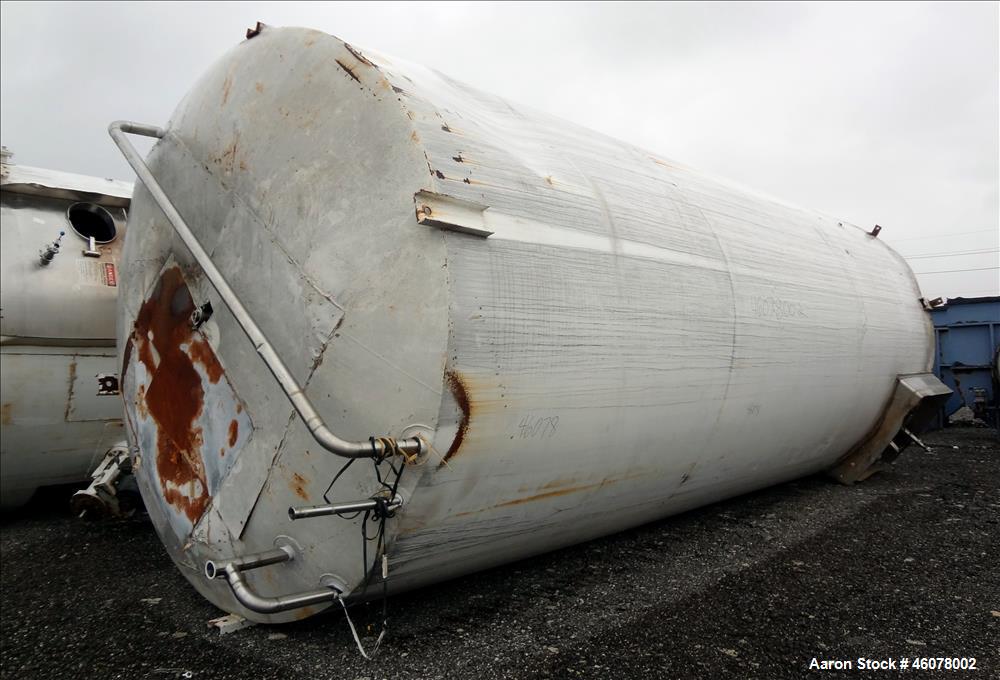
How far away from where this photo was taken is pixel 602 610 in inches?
114

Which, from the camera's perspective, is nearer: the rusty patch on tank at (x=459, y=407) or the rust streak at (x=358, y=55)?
the rusty patch on tank at (x=459, y=407)

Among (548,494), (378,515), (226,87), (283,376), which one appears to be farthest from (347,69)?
(548,494)

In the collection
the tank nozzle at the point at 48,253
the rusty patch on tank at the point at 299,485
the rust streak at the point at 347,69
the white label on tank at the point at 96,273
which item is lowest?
the rusty patch on tank at the point at 299,485

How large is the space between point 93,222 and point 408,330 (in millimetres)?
3810

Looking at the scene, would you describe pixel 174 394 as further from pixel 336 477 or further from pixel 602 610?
pixel 602 610

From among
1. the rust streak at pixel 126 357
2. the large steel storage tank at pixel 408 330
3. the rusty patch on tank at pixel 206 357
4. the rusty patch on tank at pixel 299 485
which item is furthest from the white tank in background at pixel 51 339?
the rusty patch on tank at pixel 299 485

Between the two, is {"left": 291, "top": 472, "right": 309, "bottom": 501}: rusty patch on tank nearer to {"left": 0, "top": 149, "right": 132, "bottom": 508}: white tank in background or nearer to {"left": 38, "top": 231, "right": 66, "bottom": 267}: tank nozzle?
{"left": 0, "top": 149, "right": 132, "bottom": 508}: white tank in background

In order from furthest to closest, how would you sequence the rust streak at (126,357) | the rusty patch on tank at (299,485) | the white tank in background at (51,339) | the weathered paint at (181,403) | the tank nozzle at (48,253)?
1. the tank nozzle at (48,253)
2. the white tank in background at (51,339)
3. the rust streak at (126,357)
4. the weathered paint at (181,403)
5. the rusty patch on tank at (299,485)

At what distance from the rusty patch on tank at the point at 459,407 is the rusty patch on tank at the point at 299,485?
56 centimetres

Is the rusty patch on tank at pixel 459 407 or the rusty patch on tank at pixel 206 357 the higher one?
the rusty patch on tank at pixel 459 407

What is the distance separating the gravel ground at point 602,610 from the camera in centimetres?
248

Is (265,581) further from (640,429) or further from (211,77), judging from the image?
(211,77)

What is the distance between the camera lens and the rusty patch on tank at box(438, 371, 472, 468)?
2.12 meters

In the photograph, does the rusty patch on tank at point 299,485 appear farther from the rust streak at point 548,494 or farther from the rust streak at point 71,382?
the rust streak at point 71,382
